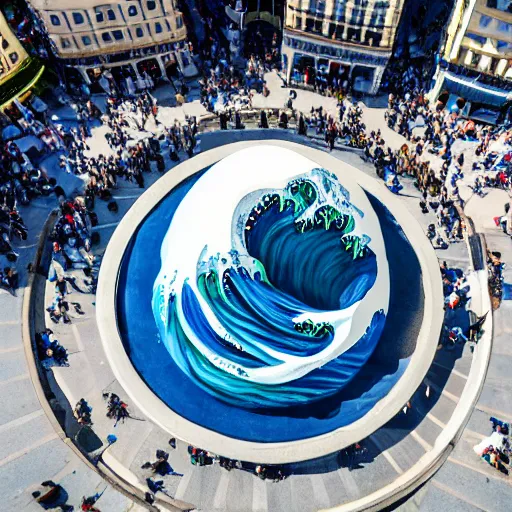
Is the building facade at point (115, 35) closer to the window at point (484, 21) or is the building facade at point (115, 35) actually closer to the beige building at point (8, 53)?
the beige building at point (8, 53)

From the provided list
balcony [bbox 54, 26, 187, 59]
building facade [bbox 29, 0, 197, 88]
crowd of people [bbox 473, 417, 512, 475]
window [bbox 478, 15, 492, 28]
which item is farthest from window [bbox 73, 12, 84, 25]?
crowd of people [bbox 473, 417, 512, 475]

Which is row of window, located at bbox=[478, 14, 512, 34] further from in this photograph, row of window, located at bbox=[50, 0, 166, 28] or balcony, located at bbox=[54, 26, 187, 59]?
row of window, located at bbox=[50, 0, 166, 28]

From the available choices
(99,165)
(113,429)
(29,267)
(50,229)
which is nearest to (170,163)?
(99,165)

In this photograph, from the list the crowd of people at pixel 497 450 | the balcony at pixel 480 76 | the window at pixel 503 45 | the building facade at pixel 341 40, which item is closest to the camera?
the crowd of people at pixel 497 450

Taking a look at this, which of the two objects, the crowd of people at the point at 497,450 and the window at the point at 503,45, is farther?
the window at the point at 503,45

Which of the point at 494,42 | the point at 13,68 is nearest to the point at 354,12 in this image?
the point at 494,42

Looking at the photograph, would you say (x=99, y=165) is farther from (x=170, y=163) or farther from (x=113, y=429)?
(x=113, y=429)

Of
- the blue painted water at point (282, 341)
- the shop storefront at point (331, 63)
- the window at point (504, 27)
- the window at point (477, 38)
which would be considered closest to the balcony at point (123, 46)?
the shop storefront at point (331, 63)
